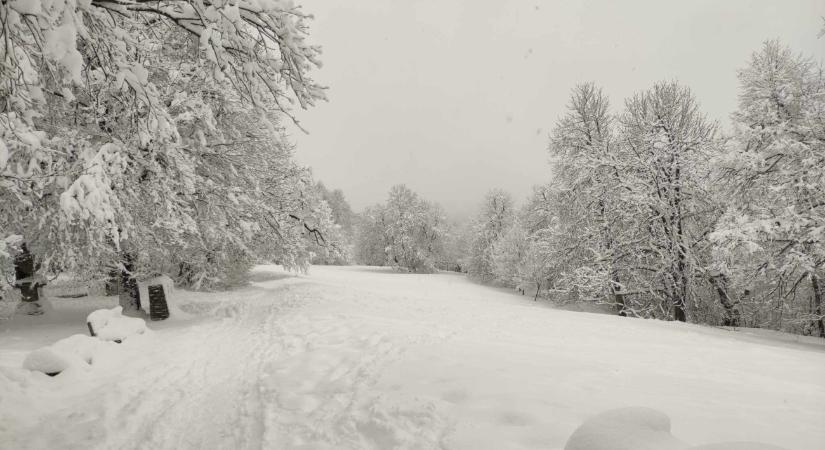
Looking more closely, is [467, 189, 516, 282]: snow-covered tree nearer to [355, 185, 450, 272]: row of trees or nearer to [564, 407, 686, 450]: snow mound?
[355, 185, 450, 272]: row of trees

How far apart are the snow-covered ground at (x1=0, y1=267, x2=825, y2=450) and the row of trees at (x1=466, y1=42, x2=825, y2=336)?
3714 mm

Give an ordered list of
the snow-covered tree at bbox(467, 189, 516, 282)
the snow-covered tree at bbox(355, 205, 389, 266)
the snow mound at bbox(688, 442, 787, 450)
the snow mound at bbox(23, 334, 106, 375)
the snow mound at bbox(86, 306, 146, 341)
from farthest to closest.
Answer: the snow-covered tree at bbox(355, 205, 389, 266)
the snow-covered tree at bbox(467, 189, 516, 282)
the snow mound at bbox(86, 306, 146, 341)
the snow mound at bbox(23, 334, 106, 375)
the snow mound at bbox(688, 442, 787, 450)

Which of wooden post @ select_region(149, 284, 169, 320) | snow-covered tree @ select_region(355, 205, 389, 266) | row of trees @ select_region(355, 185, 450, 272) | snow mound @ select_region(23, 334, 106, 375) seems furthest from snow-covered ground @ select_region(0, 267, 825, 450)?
snow-covered tree @ select_region(355, 205, 389, 266)

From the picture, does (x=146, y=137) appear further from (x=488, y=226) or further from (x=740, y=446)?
(x=488, y=226)

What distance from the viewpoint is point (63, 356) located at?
224 inches

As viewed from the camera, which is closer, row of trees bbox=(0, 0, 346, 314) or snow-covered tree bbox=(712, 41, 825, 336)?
row of trees bbox=(0, 0, 346, 314)

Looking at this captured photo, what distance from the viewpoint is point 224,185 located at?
10047 mm

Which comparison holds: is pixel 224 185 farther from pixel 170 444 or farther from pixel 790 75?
pixel 790 75

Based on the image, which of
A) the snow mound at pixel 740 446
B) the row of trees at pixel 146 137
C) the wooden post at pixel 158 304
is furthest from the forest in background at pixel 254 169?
the snow mound at pixel 740 446

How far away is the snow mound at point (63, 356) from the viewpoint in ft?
18.1

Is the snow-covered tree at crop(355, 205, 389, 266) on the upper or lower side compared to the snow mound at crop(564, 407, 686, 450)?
upper

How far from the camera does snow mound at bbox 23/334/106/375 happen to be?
5.51 meters

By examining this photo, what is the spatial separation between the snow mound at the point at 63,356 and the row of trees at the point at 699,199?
1306 cm

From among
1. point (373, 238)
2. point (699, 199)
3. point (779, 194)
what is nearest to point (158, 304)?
point (779, 194)
